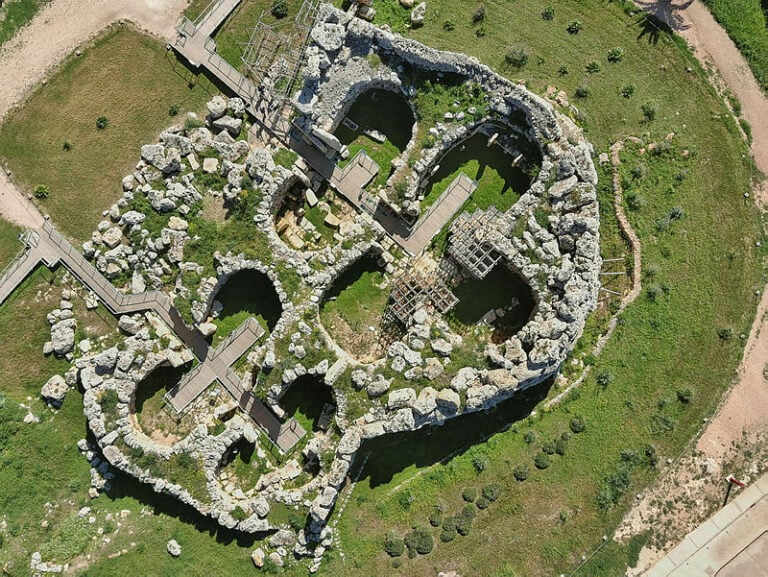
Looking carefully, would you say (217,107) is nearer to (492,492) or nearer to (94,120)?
(94,120)

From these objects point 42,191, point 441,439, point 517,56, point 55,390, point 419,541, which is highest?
point 517,56

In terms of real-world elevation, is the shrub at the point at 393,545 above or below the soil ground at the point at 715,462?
below

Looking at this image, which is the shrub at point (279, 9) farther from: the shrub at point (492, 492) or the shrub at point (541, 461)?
the shrub at point (492, 492)

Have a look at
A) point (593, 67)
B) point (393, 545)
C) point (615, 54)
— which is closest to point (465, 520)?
point (393, 545)

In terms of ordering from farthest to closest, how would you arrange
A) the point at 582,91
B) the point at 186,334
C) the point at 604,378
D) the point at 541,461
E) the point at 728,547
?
the point at 582,91 < the point at 186,334 < the point at 604,378 < the point at 728,547 < the point at 541,461

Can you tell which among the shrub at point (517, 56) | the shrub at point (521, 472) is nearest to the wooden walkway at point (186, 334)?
the shrub at point (521, 472)

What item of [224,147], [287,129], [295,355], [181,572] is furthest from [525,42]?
[181,572]

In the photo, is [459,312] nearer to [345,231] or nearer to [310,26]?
[345,231]
